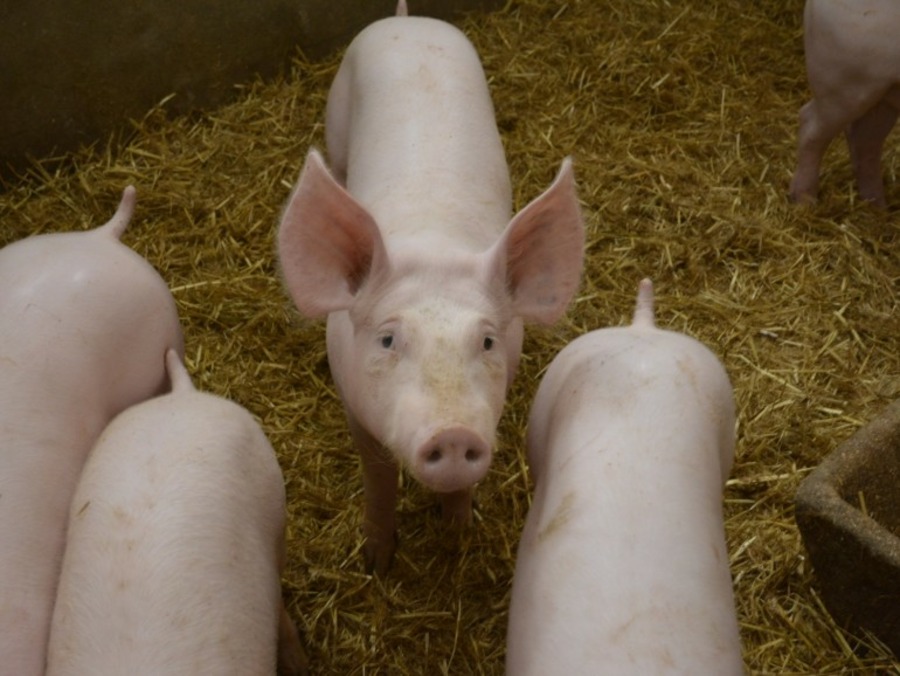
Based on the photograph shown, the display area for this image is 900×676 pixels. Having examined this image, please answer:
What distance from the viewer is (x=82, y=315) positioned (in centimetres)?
256

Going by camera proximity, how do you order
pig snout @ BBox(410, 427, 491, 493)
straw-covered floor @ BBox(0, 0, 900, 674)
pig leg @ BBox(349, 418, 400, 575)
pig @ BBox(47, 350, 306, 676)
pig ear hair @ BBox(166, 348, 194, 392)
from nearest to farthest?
pig @ BBox(47, 350, 306, 676) < pig snout @ BBox(410, 427, 491, 493) < pig ear hair @ BBox(166, 348, 194, 392) < pig leg @ BBox(349, 418, 400, 575) < straw-covered floor @ BBox(0, 0, 900, 674)

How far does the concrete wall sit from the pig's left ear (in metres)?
2.33

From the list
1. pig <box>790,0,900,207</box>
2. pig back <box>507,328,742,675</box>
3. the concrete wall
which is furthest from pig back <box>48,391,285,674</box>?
pig <box>790,0,900,207</box>

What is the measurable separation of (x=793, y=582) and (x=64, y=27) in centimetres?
306

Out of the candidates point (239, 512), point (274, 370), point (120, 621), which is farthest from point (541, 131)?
point (120, 621)

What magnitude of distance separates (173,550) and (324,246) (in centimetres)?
73

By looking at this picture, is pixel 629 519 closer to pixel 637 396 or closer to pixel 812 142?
pixel 637 396

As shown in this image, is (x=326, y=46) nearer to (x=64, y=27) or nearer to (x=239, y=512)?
(x=64, y=27)

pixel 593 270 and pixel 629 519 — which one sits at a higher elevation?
pixel 629 519

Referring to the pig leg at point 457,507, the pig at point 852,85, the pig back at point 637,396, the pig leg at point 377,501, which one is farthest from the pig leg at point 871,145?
the pig leg at point 377,501

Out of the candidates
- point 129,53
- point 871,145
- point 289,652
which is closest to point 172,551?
point 289,652

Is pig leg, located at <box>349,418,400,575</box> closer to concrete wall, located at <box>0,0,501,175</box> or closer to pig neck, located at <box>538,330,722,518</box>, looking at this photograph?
pig neck, located at <box>538,330,722,518</box>

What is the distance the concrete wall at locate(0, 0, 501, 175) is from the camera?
3967 mm

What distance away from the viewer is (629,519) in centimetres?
213
